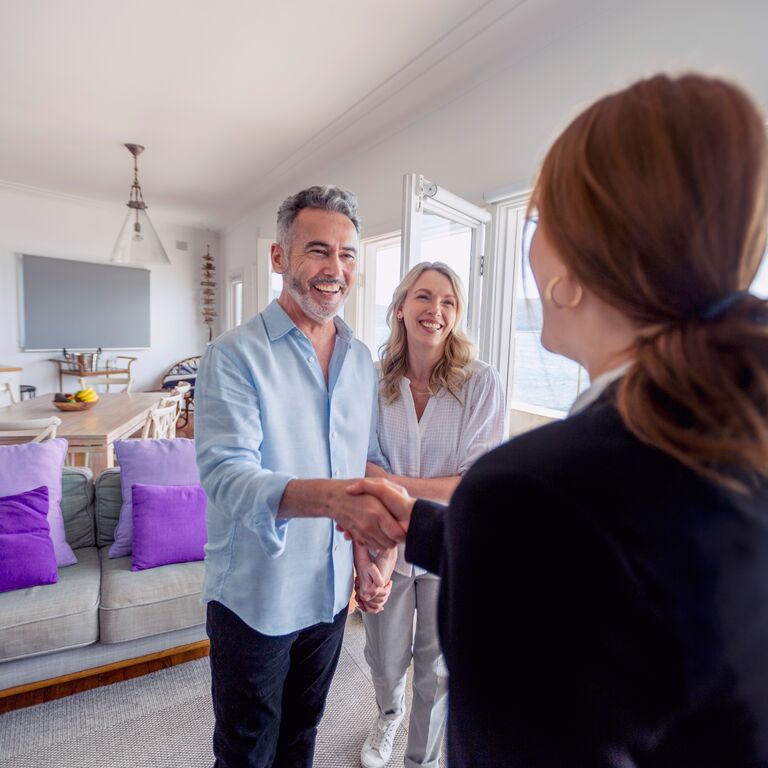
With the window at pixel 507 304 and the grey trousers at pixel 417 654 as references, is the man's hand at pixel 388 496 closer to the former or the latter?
the grey trousers at pixel 417 654

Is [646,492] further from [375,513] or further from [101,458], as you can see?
[101,458]

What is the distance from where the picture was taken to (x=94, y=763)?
1631 mm

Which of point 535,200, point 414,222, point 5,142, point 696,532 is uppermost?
point 5,142

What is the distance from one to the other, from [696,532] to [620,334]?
0.65ft

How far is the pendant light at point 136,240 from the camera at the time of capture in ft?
12.7

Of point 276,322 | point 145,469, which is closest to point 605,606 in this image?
point 276,322

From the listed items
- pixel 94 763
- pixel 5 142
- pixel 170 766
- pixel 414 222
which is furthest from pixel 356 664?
pixel 5 142

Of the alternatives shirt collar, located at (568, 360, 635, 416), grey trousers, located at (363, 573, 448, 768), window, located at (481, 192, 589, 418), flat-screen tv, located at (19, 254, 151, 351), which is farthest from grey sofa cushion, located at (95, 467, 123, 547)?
flat-screen tv, located at (19, 254, 151, 351)

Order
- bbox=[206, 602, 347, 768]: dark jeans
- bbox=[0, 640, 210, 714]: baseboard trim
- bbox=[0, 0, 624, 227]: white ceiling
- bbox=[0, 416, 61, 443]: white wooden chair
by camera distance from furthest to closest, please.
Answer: bbox=[0, 416, 61, 443]: white wooden chair < bbox=[0, 0, 624, 227]: white ceiling < bbox=[0, 640, 210, 714]: baseboard trim < bbox=[206, 602, 347, 768]: dark jeans

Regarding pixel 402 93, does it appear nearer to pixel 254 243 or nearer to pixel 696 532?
pixel 696 532

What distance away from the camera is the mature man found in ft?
3.13

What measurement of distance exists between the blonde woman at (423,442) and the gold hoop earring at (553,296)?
100cm

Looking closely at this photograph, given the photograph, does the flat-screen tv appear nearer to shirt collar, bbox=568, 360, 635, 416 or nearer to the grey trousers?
the grey trousers

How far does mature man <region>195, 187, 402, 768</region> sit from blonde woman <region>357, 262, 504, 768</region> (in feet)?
0.89
